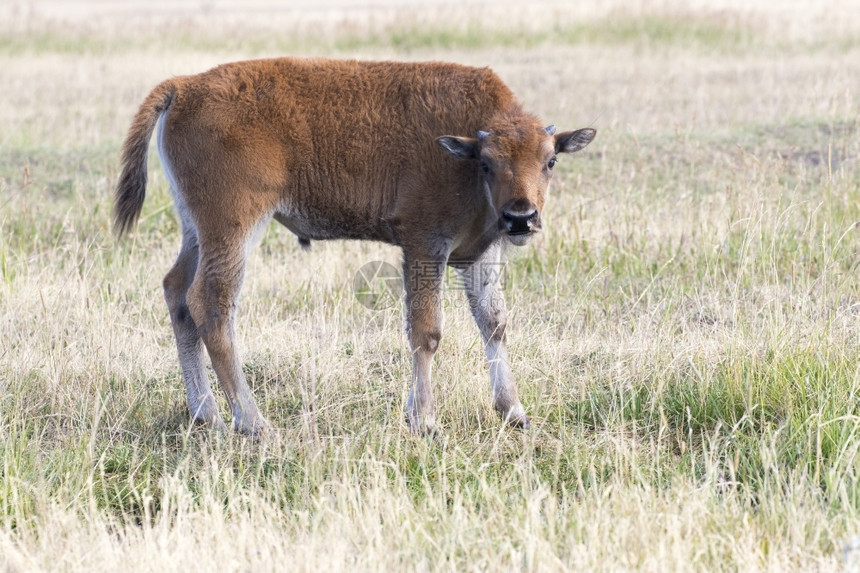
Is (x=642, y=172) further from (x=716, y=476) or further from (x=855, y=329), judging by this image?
(x=716, y=476)

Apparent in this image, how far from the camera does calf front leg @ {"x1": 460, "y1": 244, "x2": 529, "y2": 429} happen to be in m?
5.67

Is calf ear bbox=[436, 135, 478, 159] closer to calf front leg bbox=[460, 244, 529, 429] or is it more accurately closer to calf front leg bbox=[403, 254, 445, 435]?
calf front leg bbox=[403, 254, 445, 435]

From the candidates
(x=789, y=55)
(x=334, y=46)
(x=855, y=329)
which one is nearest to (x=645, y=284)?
(x=855, y=329)

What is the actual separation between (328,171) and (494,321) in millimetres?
1244

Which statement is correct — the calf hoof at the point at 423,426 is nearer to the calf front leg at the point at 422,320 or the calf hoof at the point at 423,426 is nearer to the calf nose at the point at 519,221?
the calf front leg at the point at 422,320

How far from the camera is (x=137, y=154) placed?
5695 mm

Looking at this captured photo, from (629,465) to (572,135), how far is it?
1.72 meters

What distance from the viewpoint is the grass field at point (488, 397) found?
4098mm

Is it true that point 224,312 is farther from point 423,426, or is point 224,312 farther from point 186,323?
point 423,426

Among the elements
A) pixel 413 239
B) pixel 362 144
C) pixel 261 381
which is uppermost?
pixel 362 144

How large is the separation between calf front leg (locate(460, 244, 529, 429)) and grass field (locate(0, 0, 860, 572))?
0.36 ft

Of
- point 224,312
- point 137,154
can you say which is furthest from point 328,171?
point 137,154

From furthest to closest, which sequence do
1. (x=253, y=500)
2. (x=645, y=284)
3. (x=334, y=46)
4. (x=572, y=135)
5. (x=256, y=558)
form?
1. (x=334, y=46)
2. (x=645, y=284)
3. (x=572, y=135)
4. (x=253, y=500)
5. (x=256, y=558)

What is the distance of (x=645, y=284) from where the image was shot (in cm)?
745
